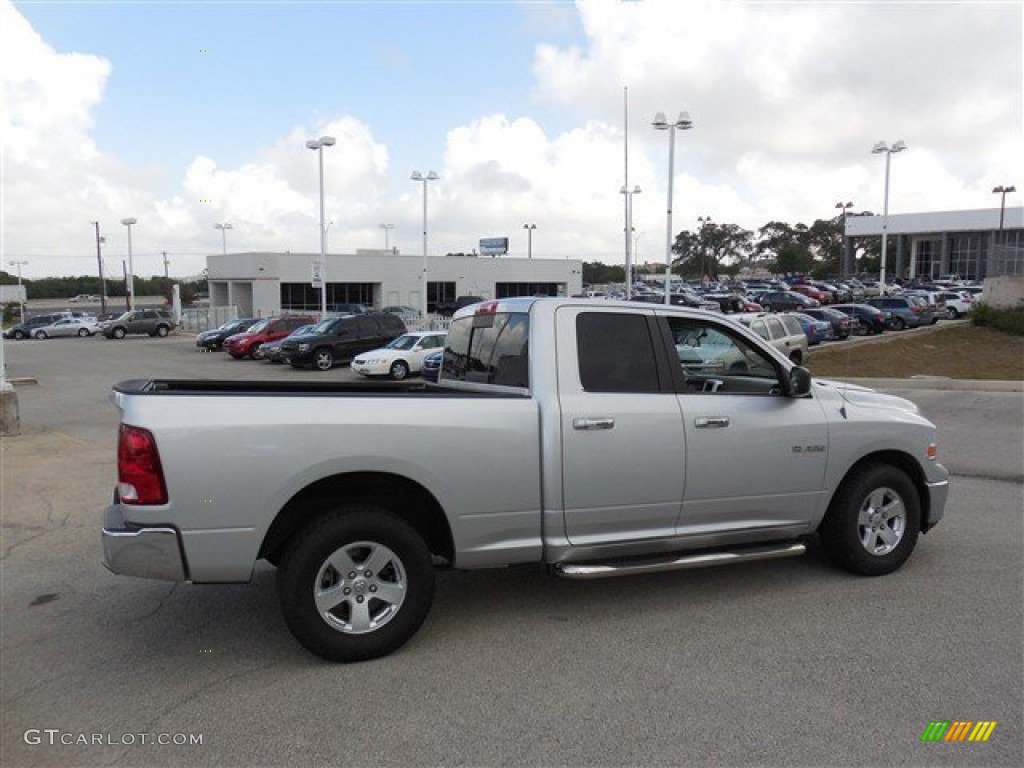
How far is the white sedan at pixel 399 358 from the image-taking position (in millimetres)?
25234

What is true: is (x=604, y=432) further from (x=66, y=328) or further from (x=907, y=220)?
(x=907, y=220)

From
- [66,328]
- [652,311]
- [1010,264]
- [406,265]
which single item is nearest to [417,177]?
[406,265]

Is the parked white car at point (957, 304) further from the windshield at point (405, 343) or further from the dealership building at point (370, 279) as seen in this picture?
the windshield at point (405, 343)

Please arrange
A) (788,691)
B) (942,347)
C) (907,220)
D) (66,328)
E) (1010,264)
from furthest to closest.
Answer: (907,220) → (66,328) → (1010,264) → (942,347) → (788,691)

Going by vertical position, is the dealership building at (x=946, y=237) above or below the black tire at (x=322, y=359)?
above

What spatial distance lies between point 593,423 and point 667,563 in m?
0.96

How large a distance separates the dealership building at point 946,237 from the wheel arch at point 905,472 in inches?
3471

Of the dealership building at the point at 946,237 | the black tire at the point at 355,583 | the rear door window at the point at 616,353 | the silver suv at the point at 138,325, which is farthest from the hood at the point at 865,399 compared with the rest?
the dealership building at the point at 946,237

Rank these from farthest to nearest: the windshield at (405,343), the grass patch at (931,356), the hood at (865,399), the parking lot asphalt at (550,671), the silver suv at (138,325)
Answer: the silver suv at (138,325), the windshield at (405,343), the grass patch at (931,356), the hood at (865,399), the parking lot asphalt at (550,671)

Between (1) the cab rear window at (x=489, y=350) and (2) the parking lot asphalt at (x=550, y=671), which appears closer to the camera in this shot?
(2) the parking lot asphalt at (x=550, y=671)

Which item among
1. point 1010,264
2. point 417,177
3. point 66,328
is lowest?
point 66,328

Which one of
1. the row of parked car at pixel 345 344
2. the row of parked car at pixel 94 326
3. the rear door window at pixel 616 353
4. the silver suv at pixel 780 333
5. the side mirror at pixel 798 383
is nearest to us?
the rear door window at pixel 616 353

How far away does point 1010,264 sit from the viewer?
42.3m

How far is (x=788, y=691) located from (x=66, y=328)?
60.9 meters
